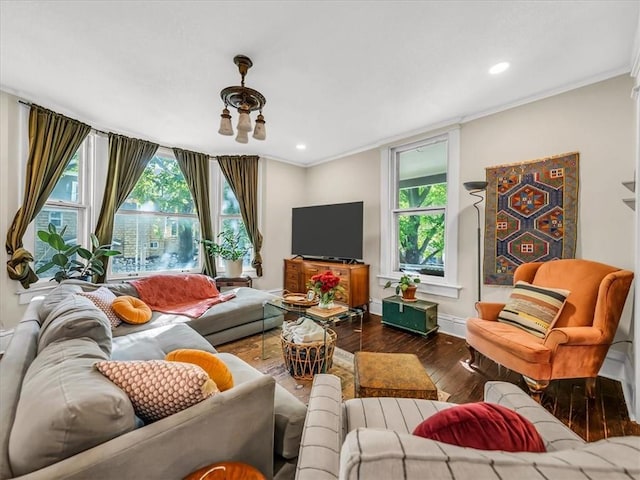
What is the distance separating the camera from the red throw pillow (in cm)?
55

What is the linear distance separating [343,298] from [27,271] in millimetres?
3570

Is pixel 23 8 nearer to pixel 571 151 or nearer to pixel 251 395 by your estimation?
pixel 251 395

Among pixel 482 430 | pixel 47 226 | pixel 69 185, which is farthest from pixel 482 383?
pixel 69 185

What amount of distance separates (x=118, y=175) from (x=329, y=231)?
3010mm

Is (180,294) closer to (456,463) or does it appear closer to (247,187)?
(247,187)

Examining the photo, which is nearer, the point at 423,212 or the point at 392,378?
the point at 392,378

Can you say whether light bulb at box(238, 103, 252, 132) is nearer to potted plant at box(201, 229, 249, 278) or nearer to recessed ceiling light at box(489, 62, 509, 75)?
recessed ceiling light at box(489, 62, 509, 75)

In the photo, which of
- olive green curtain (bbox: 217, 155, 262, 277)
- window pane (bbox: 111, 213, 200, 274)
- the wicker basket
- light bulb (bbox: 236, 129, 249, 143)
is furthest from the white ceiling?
the wicker basket

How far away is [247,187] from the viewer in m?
4.47

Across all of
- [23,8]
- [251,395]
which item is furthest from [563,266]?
[23,8]

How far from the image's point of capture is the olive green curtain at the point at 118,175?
11.1 feet

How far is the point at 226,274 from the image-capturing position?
13.8ft

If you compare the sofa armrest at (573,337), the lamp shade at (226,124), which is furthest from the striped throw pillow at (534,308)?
the lamp shade at (226,124)

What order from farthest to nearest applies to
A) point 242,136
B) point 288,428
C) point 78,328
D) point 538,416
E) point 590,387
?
point 242,136
point 590,387
point 78,328
point 288,428
point 538,416
